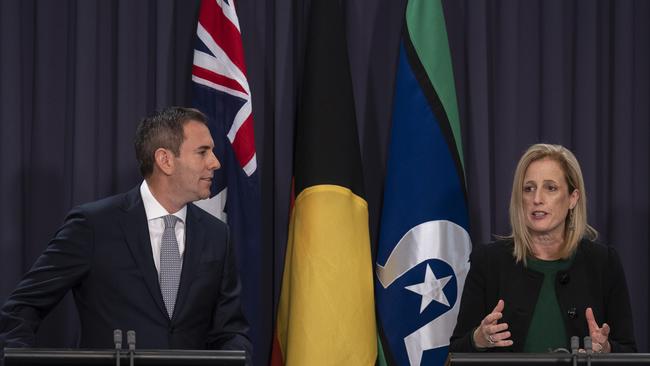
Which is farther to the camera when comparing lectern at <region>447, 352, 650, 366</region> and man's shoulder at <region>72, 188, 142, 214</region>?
man's shoulder at <region>72, 188, 142, 214</region>

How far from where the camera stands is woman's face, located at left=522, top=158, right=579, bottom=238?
346 centimetres

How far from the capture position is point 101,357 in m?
2.35

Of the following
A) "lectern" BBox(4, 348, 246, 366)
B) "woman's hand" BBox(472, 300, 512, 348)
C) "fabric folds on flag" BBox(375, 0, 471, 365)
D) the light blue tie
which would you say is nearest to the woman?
"woman's hand" BBox(472, 300, 512, 348)

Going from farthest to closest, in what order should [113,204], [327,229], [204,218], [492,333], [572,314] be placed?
[327,229] < [204,218] < [113,204] < [572,314] < [492,333]

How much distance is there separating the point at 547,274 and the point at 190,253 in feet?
4.15

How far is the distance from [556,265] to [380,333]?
1052mm

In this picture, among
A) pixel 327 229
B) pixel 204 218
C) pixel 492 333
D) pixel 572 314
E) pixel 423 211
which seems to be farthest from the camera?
pixel 423 211

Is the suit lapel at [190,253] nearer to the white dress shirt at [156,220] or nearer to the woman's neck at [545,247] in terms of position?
the white dress shirt at [156,220]

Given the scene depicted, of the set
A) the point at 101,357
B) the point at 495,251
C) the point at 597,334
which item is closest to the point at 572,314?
the point at 597,334

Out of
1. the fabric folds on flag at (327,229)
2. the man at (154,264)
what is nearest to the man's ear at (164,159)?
the man at (154,264)

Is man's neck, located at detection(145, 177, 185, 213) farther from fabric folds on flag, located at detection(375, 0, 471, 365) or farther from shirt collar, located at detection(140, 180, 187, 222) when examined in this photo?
fabric folds on flag, located at detection(375, 0, 471, 365)

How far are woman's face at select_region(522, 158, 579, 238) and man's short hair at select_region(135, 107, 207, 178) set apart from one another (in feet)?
4.04

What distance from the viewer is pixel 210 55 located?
4312 millimetres

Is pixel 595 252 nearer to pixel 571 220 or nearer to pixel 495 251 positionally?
pixel 571 220
